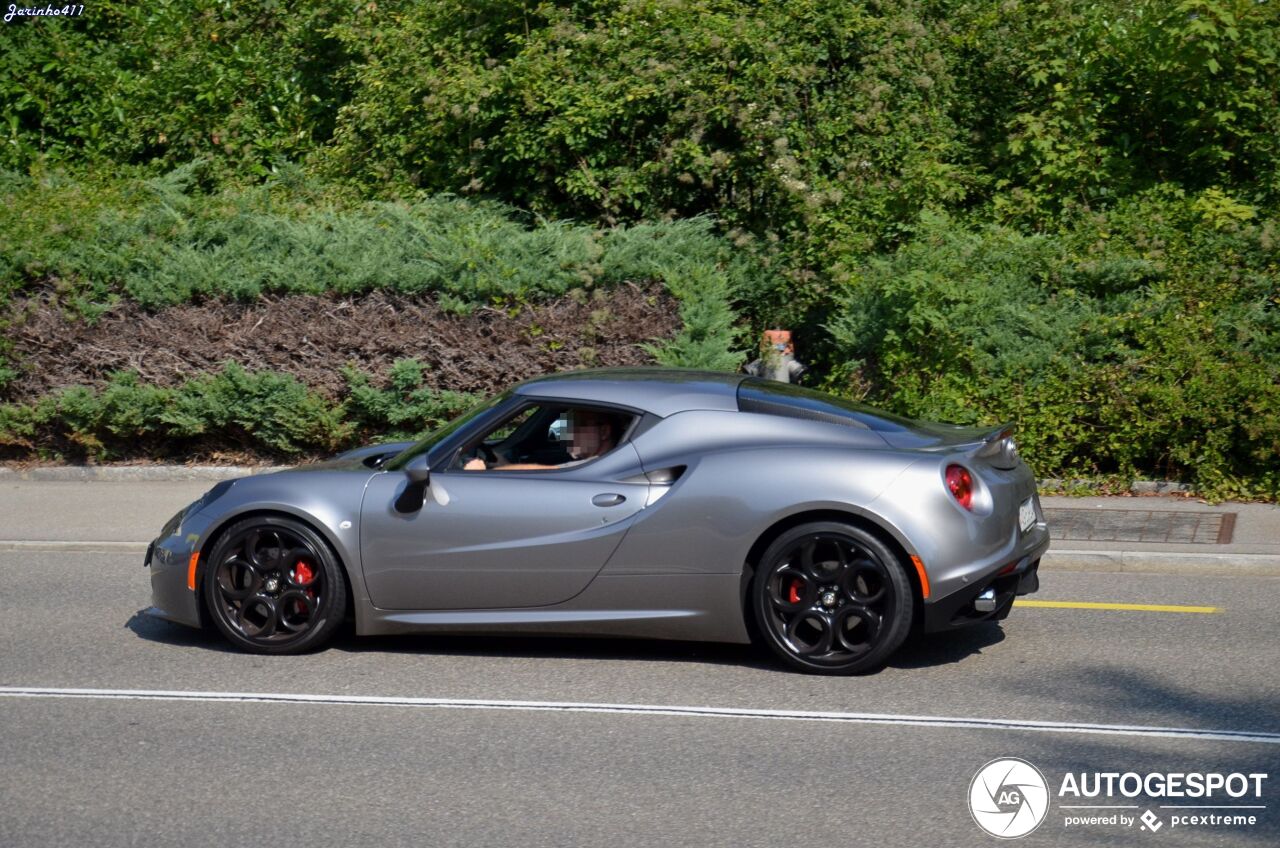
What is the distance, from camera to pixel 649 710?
20.1 feet

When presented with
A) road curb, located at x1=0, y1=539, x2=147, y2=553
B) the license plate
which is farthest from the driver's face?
road curb, located at x1=0, y1=539, x2=147, y2=553

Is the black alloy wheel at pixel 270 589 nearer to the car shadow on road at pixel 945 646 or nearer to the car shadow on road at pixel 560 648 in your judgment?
the car shadow on road at pixel 560 648

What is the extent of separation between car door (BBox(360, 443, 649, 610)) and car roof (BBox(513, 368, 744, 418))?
0.29 m

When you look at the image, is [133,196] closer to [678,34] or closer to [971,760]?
[678,34]

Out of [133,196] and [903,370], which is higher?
[133,196]

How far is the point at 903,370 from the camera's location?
12016mm

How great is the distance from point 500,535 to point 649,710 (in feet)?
3.82

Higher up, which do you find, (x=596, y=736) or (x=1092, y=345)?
(x=1092, y=345)

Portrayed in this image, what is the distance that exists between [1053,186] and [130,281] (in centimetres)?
911

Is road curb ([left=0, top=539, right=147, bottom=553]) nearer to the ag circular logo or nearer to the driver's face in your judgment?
the driver's face

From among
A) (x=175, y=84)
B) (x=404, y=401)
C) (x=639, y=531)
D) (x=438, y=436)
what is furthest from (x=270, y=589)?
(x=175, y=84)

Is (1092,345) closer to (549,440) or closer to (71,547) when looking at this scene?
(549,440)

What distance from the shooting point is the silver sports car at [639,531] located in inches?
253

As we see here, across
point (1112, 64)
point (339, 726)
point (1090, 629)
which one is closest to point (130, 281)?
point (339, 726)
